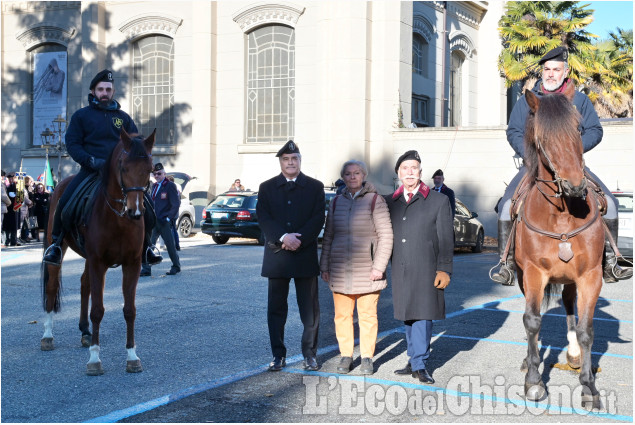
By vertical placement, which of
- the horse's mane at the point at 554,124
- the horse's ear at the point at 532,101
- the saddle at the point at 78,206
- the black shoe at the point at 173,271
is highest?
the horse's ear at the point at 532,101

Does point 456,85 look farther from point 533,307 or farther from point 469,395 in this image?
point 469,395

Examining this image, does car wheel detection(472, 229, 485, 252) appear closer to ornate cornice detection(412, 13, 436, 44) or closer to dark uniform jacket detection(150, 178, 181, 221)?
dark uniform jacket detection(150, 178, 181, 221)

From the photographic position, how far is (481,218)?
28312 mm

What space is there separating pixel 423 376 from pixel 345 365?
31.0 inches

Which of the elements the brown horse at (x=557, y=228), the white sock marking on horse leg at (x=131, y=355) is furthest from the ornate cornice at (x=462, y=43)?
the white sock marking on horse leg at (x=131, y=355)

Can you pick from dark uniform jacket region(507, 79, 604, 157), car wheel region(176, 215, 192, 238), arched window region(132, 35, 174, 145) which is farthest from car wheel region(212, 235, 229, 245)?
dark uniform jacket region(507, 79, 604, 157)

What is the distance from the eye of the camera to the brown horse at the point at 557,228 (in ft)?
20.0

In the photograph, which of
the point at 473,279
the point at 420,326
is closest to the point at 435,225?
the point at 420,326

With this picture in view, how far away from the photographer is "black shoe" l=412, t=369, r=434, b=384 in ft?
22.2

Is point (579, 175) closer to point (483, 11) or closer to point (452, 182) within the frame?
point (452, 182)

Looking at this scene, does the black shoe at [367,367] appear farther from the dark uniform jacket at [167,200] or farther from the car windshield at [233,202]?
the car windshield at [233,202]

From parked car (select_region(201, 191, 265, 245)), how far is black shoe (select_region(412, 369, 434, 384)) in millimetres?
16513

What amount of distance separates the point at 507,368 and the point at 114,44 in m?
31.9

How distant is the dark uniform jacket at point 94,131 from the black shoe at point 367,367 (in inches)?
139
